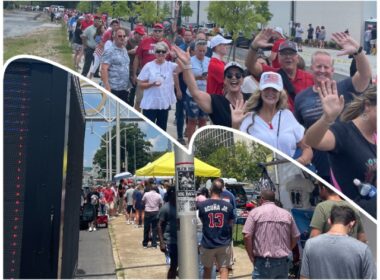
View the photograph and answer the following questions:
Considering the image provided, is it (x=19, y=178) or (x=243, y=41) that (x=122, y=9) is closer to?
(x=243, y=41)

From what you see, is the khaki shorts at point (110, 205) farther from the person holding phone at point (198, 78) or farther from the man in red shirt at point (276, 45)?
the man in red shirt at point (276, 45)

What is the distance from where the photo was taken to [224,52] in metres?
4.81

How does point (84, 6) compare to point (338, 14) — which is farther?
point (84, 6)

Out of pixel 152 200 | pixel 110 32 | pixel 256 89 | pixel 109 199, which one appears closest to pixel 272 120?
pixel 256 89

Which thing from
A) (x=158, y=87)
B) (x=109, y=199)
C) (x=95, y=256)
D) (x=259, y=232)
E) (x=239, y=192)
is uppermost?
(x=158, y=87)

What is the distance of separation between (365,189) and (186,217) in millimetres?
1145

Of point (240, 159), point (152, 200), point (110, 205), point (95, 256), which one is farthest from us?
point (110, 205)

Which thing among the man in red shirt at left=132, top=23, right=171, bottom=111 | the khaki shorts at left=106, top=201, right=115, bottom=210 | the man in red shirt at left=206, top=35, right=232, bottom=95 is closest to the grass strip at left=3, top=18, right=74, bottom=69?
the man in red shirt at left=132, top=23, right=171, bottom=111

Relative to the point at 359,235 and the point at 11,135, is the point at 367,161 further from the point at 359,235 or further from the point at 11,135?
the point at 11,135

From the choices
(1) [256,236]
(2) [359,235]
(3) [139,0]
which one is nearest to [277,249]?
(1) [256,236]

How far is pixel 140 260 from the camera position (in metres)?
5.90

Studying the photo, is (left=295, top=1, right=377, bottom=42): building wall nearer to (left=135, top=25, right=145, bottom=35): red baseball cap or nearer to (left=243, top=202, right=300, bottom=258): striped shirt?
(left=135, top=25, right=145, bottom=35): red baseball cap

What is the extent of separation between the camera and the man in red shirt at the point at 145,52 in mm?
4828

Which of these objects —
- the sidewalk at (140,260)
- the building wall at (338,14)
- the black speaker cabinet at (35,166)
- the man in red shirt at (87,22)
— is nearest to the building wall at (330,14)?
the building wall at (338,14)
